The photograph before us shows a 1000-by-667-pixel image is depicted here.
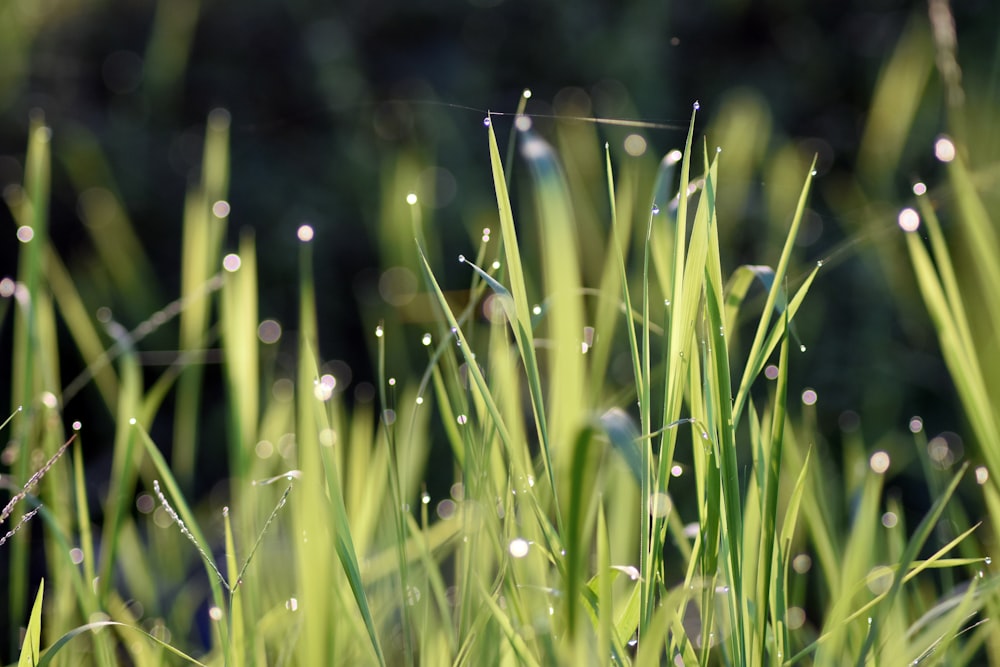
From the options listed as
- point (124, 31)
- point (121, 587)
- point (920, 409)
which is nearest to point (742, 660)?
point (121, 587)

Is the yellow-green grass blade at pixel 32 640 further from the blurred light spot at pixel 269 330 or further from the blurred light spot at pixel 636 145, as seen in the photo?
the blurred light spot at pixel 269 330

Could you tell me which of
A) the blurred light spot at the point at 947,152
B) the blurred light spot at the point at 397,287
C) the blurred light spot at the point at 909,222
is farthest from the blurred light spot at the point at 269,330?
the blurred light spot at the point at 909,222

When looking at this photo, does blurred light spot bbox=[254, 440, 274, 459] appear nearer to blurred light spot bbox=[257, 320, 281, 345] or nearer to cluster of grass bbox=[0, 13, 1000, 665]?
cluster of grass bbox=[0, 13, 1000, 665]

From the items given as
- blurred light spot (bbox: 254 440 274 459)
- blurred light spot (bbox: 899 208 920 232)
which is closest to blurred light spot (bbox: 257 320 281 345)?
blurred light spot (bbox: 254 440 274 459)

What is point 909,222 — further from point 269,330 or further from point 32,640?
point 269,330

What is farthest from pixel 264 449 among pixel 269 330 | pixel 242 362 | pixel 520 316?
pixel 269 330

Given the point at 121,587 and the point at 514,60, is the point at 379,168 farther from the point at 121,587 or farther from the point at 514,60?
the point at 121,587
